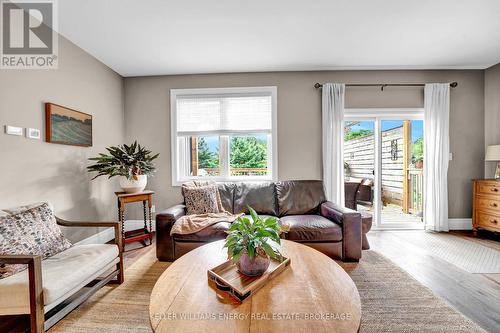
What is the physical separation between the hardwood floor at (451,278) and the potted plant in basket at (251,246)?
66.9 inches

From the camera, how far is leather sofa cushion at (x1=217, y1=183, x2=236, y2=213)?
300 centimetres

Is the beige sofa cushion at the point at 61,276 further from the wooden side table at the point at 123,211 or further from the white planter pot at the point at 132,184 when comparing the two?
the white planter pot at the point at 132,184

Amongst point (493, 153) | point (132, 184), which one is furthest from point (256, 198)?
point (493, 153)

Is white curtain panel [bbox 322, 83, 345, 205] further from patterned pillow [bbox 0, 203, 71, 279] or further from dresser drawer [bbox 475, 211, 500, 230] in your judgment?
patterned pillow [bbox 0, 203, 71, 279]

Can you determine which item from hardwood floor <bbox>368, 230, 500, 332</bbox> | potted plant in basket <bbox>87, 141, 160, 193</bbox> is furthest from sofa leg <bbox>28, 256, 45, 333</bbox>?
hardwood floor <bbox>368, 230, 500, 332</bbox>

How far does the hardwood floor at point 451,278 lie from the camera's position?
1676mm

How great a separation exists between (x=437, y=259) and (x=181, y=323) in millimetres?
3043

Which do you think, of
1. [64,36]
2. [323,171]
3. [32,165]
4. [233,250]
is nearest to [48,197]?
[32,165]

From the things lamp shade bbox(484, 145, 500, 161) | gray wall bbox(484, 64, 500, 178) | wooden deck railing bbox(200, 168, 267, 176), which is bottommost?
wooden deck railing bbox(200, 168, 267, 176)

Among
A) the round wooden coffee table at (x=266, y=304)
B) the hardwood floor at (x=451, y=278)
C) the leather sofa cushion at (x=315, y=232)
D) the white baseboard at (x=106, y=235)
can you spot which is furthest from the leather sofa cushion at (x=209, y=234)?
the hardwood floor at (x=451, y=278)

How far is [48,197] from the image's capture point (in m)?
2.38

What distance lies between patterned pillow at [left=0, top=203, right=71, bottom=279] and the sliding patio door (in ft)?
12.4

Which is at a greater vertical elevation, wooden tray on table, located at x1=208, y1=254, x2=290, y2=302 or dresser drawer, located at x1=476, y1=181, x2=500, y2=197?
dresser drawer, located at x1=476, y1=181, x2=500, y2=197

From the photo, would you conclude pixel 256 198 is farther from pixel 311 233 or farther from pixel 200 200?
pixel 311 233
